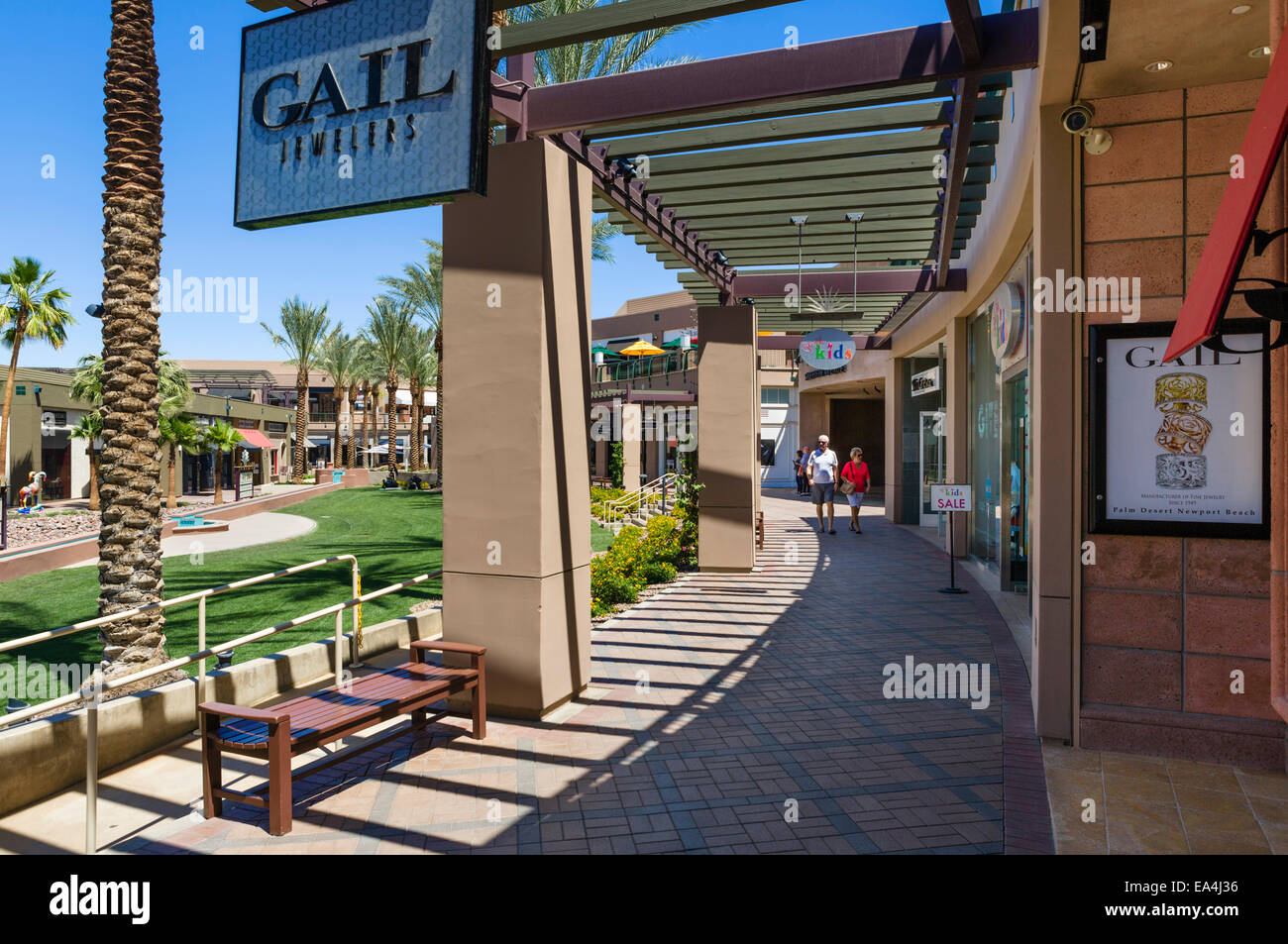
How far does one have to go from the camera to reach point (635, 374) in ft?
119

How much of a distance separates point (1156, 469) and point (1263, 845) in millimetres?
2074

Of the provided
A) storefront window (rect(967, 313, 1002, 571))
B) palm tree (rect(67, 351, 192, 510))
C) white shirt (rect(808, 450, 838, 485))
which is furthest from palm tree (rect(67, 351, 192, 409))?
storefront window (rect(967, 313, 1002, 571))

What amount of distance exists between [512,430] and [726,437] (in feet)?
22.7

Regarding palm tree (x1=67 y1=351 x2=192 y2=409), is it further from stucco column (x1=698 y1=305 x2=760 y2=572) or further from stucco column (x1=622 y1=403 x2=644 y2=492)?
stucco column (x1=698 y1=305 x2=760 y2=572)

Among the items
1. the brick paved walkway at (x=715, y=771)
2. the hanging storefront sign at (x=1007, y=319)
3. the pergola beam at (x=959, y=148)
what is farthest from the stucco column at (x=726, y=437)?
the brick paved walkway at (x=715, y=771)

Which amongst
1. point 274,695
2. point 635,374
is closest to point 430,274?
point 635,374

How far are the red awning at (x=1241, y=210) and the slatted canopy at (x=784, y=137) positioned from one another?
7.26ft

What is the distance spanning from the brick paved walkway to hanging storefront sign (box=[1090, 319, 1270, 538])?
1641 mm

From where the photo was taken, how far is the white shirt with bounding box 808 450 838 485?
1684cm

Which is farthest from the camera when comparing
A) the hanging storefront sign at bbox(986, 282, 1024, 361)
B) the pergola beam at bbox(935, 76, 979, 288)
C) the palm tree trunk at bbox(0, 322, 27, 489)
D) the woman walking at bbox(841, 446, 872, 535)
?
the palm tree trunk at bbox(0, 322, 27, 489)

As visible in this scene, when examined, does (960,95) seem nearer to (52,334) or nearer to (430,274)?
A: (430,274)

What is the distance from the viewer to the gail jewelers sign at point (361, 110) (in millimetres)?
4473

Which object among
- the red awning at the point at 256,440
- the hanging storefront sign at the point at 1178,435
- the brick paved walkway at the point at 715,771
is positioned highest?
the red awning at the point at 256,440

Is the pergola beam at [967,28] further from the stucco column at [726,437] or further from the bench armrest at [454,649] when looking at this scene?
the stucco column at [726,437]
